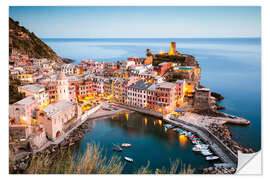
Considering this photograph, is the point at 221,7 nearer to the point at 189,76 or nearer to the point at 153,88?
the point at 153,88

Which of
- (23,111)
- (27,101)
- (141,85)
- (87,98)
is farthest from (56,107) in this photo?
(141,85)

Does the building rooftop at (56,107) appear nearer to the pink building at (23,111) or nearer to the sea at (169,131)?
the pink building at (23,111)

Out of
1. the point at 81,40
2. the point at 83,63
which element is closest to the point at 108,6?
the point at 81,40

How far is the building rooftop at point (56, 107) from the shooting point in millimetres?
10858

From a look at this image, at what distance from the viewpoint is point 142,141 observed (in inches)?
456

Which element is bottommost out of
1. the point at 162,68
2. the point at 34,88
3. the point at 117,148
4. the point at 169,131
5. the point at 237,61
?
the point at 117,148

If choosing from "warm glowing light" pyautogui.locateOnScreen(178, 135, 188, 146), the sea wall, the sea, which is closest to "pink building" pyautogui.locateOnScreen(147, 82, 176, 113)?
the sea wall

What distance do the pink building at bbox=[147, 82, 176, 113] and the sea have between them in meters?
1.51

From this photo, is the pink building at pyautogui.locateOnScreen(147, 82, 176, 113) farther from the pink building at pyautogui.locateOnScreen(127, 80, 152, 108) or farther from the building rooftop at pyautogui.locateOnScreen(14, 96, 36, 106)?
the building rooftop at pyautogui.locateOnScreen(14, 96, 36, 106)

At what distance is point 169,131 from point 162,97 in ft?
9.52

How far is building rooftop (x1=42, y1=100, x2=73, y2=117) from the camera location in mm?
10858

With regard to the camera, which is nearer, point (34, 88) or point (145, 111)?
point (34, 88)

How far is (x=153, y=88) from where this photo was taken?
15.6 metres

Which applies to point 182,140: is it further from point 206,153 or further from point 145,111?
point 145,111
